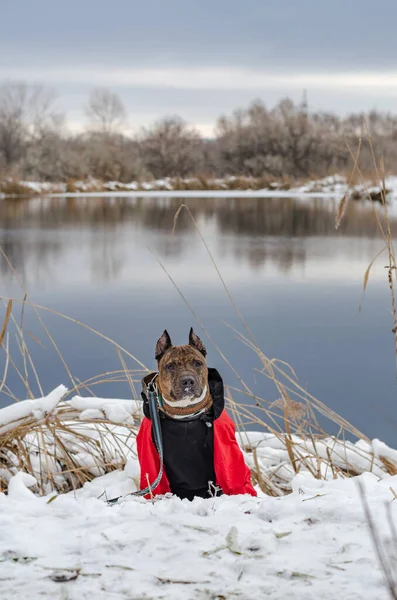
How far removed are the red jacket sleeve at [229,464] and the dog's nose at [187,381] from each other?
0.23m

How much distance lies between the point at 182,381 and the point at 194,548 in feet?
2.81

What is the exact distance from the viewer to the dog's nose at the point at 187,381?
218cm

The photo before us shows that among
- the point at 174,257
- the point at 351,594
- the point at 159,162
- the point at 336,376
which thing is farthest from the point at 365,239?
the point at 159,162

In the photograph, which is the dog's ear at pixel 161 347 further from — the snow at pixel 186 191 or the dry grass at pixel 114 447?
the snow at pixel 186 191

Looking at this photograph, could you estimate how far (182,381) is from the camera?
2182mm

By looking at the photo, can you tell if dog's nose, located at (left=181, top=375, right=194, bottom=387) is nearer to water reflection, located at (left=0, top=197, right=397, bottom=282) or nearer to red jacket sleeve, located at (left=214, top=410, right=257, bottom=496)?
red jacket sleeve, located at (left=214, top=410, right=257, bottom=496)

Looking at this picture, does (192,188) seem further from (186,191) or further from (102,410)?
(102,410)

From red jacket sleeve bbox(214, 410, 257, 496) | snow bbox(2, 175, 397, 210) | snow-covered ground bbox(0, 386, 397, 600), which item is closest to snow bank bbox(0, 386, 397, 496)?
red jacket sleeve bbox(214, 410, 257, 496)

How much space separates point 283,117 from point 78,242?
28565 millimetres

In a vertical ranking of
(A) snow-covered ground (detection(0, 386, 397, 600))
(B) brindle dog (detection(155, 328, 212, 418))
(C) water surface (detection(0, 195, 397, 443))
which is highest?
(B) brindle dog (detection(155, 328, 212, 418))

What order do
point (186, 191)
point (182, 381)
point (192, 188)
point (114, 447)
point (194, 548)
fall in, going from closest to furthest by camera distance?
point (194, 548)
point (182, 381)
point (114, 447)
point (186, 191)
point (192, 188)

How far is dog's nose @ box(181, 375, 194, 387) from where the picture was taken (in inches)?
85.9

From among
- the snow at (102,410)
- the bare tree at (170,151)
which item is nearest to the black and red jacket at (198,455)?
the snow at (102,410)

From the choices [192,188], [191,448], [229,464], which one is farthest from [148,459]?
[192,188]
